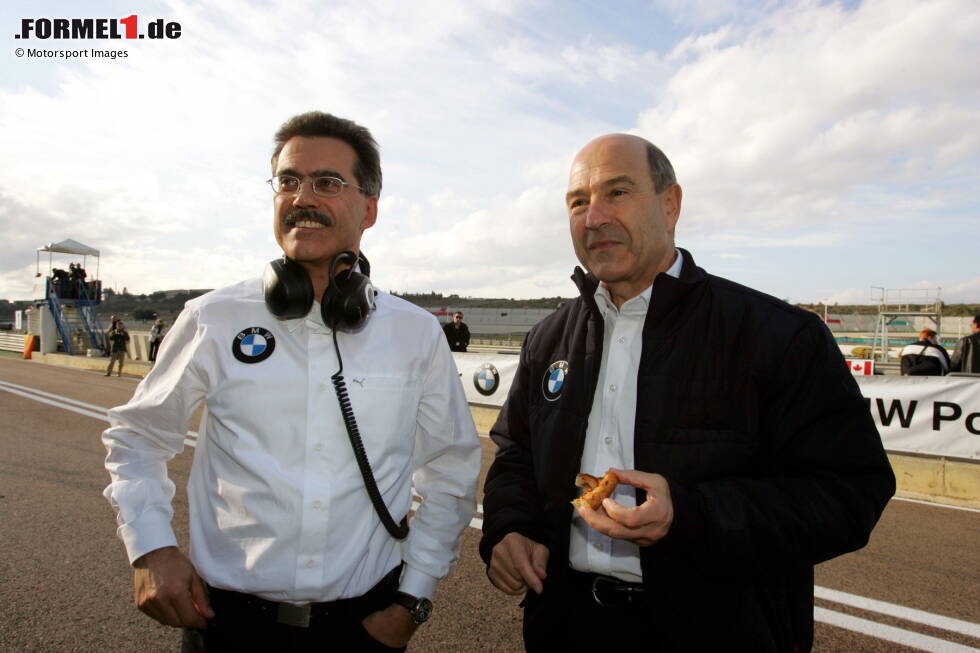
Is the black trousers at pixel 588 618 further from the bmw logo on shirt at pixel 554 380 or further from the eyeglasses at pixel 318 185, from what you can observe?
the eyeglasses at pixel 318 185

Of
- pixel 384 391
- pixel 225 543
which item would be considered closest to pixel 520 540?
pixel 384 391

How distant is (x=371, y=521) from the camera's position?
198 centimetres

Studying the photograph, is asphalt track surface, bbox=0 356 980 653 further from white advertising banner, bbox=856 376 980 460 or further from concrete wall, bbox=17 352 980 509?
white advertising banner, bbox=856 376 980 460

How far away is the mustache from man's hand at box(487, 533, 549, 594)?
1.24 metres

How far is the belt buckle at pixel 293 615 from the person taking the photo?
1.86 metres

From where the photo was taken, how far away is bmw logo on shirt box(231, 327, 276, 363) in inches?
77.0

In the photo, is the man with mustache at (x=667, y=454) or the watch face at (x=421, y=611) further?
the watch face at (x=421, y=611)

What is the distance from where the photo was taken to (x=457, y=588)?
4.23 meters

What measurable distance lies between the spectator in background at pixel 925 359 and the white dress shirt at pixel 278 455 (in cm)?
1074

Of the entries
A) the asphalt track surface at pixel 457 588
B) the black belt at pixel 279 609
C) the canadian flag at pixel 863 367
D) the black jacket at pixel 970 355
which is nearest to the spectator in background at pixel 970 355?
the black jacket at pixel 970 355

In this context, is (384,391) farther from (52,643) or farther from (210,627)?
(52,643)

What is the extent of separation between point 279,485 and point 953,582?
500cm

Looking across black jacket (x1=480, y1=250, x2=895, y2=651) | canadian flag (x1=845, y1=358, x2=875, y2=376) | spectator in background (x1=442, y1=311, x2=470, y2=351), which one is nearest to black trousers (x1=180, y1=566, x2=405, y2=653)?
black jacket (x1=480, y1=250, x2=895, y2=651)

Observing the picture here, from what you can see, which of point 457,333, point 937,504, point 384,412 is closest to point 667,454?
point 384,412
